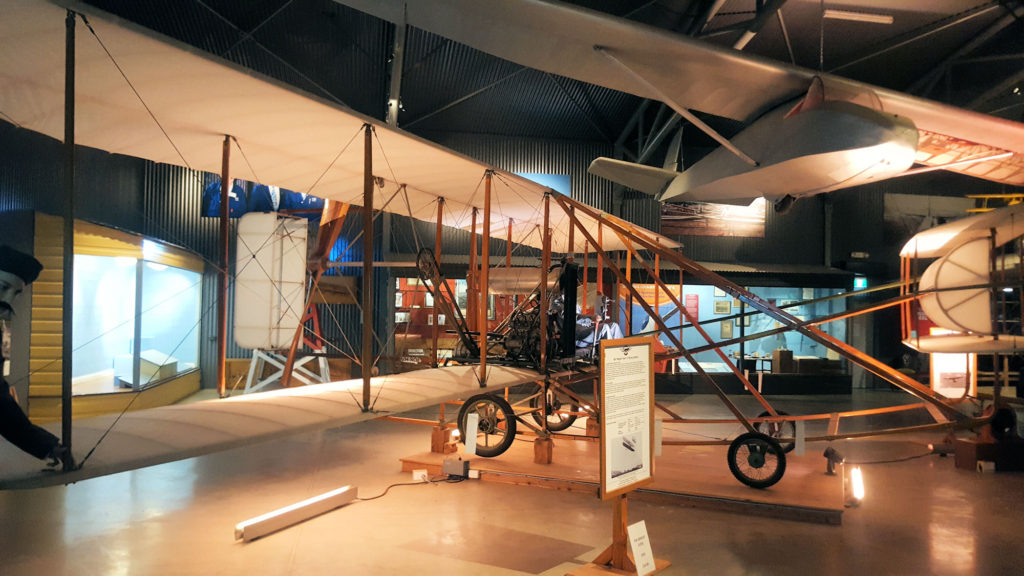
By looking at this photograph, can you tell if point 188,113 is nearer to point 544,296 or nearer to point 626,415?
point 626,415

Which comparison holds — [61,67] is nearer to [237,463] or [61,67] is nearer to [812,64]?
[237,463]

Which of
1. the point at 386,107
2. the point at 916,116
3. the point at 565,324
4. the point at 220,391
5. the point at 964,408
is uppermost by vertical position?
the point at 386,107

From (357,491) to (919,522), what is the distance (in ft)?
17.2

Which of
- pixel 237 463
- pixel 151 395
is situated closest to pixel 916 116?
pixel 237 463

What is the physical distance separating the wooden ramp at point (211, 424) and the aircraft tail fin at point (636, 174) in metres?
4.45

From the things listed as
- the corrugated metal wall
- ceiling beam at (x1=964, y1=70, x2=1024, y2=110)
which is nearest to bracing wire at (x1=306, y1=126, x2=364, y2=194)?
the corrugated metal wall

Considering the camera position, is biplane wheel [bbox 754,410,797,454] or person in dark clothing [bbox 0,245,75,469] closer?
person in dark clothing [bbox 0,245,75,469]

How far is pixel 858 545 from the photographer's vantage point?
16.3ft

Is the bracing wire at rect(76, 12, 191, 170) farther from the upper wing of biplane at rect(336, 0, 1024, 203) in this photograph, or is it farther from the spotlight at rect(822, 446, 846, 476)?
the spotlight at rect(822, 446, 846, 476)

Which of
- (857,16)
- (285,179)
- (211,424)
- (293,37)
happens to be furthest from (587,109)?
(211,424)

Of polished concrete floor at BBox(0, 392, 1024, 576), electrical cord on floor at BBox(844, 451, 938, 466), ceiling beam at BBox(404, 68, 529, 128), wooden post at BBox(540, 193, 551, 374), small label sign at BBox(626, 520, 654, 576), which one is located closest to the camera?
small label sign at BBox(626, 520, 654, 576)

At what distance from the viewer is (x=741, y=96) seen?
22.8 feet

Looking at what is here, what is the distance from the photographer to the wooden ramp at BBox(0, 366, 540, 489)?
9.11 ft

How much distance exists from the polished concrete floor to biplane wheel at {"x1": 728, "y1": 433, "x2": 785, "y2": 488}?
56 cm
